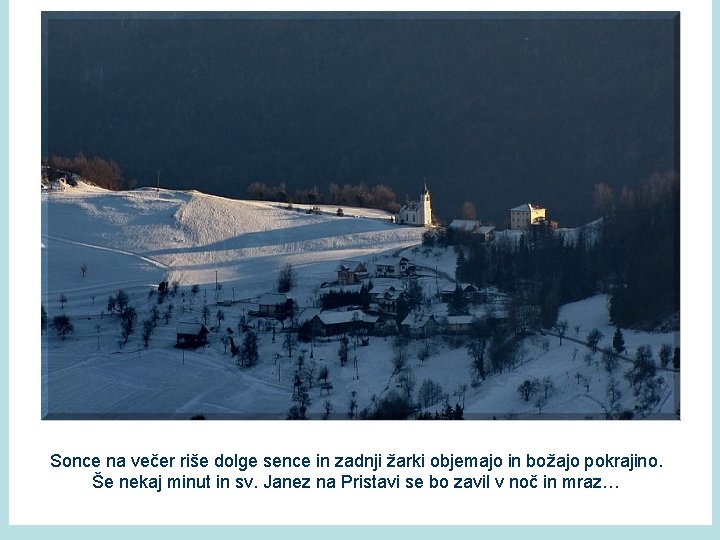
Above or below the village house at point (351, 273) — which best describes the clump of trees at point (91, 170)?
above

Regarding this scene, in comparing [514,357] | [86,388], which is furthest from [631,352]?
[86,388]

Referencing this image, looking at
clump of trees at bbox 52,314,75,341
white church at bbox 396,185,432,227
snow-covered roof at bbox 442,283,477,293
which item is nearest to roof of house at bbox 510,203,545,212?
white church at bbox 396,185,432,227

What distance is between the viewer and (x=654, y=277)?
1764 centimetres

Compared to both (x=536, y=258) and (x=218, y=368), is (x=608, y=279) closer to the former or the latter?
(x=536, y=258)

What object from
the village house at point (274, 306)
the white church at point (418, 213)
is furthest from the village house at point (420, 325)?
the white church at point (418, 213)

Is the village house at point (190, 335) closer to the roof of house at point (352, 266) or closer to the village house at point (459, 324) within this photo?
the village house at point (459, 324)

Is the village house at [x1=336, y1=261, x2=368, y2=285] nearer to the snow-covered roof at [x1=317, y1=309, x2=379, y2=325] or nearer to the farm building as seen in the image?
the snow-covered roof at [x1=317, y1=309, x2=379, y2=325]

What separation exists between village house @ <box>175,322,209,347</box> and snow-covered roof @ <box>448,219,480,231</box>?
20.2 feet

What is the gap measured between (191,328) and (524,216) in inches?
309

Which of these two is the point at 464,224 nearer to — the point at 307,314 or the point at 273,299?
the point at 273,299

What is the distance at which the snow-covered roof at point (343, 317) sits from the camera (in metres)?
18.5

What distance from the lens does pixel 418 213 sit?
25.2 m

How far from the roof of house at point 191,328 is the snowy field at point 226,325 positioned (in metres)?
0.22

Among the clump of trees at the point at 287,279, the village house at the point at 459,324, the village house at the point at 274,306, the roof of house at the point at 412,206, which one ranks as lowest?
the village house at the point at 459,324
